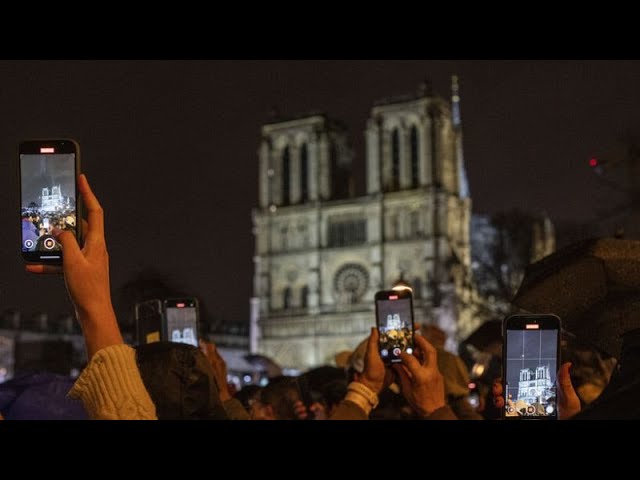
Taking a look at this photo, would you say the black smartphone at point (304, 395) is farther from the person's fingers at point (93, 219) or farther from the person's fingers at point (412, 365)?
the person's fingers at point (93, 219)

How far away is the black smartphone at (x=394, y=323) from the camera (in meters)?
4.04

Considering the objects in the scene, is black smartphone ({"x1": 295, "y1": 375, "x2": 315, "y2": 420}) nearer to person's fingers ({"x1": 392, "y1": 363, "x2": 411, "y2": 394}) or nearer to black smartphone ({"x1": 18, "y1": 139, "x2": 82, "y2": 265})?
person's fingers ({"x1": 392, "y1": 363, "x2": 411, "y2": 394})

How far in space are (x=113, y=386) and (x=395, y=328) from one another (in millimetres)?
2227

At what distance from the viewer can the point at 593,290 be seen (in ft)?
9.25

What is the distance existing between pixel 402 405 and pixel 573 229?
96.7 ft

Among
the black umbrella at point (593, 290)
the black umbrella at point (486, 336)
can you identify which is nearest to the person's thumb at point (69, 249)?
the black umbrella at point (593, 290)

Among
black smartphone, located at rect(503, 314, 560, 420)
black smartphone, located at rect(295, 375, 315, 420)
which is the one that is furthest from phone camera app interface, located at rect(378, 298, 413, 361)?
black smartphone, located at rect(295, 375, 315, 420)

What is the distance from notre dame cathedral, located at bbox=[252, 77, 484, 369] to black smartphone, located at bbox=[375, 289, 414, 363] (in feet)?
182

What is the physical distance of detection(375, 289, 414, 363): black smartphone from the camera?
4.04 m

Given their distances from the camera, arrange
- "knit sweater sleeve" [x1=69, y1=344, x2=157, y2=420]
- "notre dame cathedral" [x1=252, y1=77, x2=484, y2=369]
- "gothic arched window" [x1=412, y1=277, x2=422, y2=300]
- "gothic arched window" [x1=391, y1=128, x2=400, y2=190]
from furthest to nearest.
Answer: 1. "gothic arched window" [x1=391, y1=128, x2=400, y2=190]
2. "notre dame cathedral" [x1=252, y1=77, x2=484, y2=369]
3. "gothic arched window" [x1=412, y1=277, x2=422, y2=300]
4. "knit sweater sleeve" [x1=69, y1=344, x2=157, y2=420]

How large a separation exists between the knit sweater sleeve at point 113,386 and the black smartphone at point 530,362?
1300 mm

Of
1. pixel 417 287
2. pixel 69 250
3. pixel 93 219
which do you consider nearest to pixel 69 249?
pixel 69 250

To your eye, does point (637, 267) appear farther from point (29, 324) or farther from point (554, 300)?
point (29, 324)
